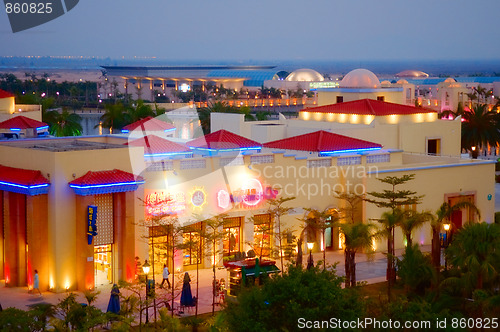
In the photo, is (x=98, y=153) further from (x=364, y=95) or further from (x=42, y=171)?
(x=364, y=95)

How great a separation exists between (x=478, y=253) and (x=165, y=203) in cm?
1196

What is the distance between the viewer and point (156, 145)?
40094mm

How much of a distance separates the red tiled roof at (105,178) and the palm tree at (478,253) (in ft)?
37.5

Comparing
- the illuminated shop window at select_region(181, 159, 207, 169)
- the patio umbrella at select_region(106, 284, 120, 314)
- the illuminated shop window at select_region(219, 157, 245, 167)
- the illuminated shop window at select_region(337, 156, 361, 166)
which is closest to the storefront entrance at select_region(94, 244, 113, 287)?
the illuminated shop window at select_region(181, 159, 207, 169)

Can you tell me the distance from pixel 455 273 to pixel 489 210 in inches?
484

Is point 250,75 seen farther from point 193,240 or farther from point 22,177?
point 22,177

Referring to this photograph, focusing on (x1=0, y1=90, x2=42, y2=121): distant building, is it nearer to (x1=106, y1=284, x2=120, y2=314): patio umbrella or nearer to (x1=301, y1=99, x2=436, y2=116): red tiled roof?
(x1=301, y1=99, x2=436, y2=116): red tiled roof

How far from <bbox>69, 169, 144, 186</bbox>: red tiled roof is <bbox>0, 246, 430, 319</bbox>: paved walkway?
3801 millimetres

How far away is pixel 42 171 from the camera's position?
3250 cm

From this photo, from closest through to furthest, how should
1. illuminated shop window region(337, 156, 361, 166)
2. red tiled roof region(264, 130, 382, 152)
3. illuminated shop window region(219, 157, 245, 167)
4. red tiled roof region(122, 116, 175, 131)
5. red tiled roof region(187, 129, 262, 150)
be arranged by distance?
illuminated shop window region(219, 157, 245, 167) → illuminated shop window region(337, 156, 361, 166) → red tiled roof region(187, 129, 262, 150) → red tiled roof region(264, 130, 382, 152) → red tiled roof region(122, 116, 175, 131)

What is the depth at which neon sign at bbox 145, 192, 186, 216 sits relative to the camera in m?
34.7

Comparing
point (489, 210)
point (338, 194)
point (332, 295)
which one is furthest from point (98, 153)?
point (489, 210)

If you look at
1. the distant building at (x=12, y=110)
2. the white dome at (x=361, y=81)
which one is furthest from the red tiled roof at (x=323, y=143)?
the distant building at (x=12, y=110)

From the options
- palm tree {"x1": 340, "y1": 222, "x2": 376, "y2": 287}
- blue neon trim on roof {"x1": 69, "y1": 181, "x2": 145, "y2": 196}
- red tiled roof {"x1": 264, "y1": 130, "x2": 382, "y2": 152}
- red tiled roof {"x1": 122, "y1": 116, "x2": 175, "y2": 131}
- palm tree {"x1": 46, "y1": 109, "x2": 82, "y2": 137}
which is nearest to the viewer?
palm tree {"x1": 340, "y1": 222, "x2": 376, "y2": 287}
